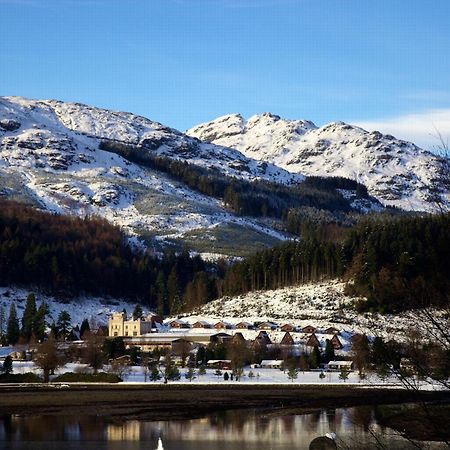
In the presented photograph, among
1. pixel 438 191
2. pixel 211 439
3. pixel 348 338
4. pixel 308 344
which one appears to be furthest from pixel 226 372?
pixel 438 191

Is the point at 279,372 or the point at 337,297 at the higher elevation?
the point at 337,297

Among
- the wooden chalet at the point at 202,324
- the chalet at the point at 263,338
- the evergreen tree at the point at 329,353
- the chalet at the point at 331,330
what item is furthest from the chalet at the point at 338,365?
the wooden chalet at the point at 202,324

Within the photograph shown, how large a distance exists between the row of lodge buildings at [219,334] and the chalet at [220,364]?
5.47m

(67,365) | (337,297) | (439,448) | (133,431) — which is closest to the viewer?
(439,448)

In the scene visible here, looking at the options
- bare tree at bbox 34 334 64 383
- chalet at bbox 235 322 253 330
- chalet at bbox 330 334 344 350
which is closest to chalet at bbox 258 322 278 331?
chalet at bbox 235 322 253 330

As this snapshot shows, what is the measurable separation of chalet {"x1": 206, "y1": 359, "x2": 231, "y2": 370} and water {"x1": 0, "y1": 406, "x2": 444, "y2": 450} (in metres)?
45.5

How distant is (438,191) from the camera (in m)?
16.9

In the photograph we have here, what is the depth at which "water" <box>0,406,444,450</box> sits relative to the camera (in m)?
51.9

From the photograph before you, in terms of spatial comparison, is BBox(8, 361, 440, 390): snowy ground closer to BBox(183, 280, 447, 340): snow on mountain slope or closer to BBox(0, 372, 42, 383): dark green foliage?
BBox(0, 372, 42, 383): dark green foliage

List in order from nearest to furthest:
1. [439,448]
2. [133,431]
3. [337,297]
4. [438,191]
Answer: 1. [438,191]
2. [439,448]
3. [133,431]
4. [337,297]

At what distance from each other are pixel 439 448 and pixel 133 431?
70.0 ft

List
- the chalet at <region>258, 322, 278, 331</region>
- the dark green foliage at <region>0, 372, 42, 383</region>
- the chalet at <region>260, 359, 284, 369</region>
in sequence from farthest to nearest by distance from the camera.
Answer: the chalet at <region>258, 322, 278, 331</region>, the chalet at <region>260, 359, 284, 369</region>, the dark green foliage at <region>0, 372, 42, 383</region>

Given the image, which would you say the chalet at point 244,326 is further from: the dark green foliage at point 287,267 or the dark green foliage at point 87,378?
the dark green foliage at point 87,378

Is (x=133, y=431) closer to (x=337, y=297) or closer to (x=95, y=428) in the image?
(x=95, y=428)
